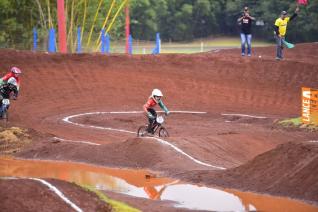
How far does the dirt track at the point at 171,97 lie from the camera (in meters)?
26.9

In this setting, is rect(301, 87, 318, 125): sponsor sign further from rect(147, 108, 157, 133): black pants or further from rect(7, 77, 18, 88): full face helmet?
rect(7, 77, 18, 88): full face helmet

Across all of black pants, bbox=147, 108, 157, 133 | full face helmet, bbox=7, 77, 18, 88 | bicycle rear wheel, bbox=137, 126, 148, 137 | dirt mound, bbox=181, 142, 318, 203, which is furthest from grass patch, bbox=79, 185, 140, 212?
full face helmet, bbox=7, 77, 18, 88

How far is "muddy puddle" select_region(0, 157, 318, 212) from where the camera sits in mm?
18406

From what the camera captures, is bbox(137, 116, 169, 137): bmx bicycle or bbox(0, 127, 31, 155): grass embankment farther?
bbox(137, 116, 169, 137): bmx bicycle

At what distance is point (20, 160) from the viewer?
25.3m

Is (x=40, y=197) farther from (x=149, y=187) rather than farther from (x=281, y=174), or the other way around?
(x=281, y=174)

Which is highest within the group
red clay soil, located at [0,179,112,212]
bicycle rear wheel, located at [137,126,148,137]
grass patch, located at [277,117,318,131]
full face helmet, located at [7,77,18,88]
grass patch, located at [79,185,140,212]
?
A: full face helmet, located at [7,77,18,88]

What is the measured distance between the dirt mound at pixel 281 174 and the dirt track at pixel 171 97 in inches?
168

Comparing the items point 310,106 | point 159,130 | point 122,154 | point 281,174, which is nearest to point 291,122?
point 310,106

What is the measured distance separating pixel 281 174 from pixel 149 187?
Answer: 3.58m

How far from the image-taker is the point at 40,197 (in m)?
16.2

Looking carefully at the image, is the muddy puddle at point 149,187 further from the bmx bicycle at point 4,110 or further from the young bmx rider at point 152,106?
the bmx bicycle at point 4,110

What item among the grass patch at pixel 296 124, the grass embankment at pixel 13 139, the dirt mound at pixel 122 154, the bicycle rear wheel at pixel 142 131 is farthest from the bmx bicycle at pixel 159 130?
the grass patch at pixel 296 124

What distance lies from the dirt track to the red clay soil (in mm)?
8026
